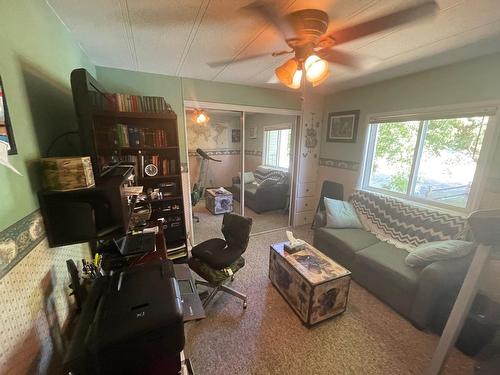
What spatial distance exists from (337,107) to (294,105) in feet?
2.29

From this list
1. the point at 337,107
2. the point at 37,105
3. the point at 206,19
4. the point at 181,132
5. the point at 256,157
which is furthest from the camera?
the point at 256,157

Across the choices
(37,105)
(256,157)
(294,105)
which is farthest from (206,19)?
(256,157)

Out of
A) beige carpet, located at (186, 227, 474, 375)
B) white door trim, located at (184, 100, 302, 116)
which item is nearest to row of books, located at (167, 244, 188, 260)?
beige carpet, located at (186, 227, 474, 375)

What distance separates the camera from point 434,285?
1.62m

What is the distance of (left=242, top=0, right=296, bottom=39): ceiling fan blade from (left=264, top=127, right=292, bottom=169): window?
2.33 metres

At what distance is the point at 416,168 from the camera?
8.13 feet

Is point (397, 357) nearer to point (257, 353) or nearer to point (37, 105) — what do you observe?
point (257, 353)

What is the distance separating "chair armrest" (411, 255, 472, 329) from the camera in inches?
63.9

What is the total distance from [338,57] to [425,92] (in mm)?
1323

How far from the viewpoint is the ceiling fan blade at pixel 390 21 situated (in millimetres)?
1171

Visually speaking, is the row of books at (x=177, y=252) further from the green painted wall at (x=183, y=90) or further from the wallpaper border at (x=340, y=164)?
the wallpaper border at (x=340, y=164)

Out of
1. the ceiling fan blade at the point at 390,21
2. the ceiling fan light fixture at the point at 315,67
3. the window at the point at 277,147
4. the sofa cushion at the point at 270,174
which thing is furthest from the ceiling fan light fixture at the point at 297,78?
the sofa cushion at the point at 270,174

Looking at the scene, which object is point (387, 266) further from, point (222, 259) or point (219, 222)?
point (219, 222)

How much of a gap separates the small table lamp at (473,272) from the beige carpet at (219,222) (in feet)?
8.21
